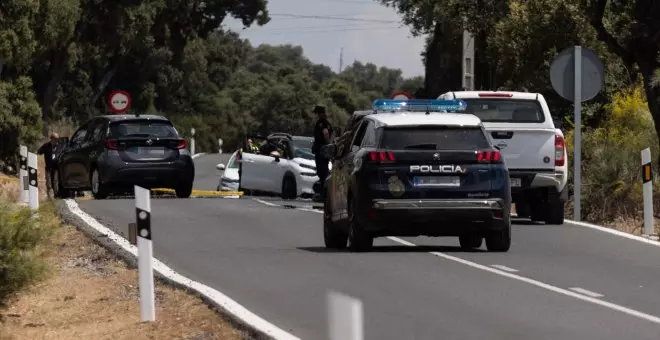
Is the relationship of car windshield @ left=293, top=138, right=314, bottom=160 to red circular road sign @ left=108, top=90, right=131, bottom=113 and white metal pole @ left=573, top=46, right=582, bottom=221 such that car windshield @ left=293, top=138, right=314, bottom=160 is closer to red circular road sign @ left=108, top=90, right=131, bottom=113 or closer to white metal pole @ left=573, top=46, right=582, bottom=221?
red circular road sign @ left=108, top=90, right=131, bottom=113

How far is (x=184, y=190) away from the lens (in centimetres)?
3039

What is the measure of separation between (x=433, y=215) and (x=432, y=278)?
2613 millimetres

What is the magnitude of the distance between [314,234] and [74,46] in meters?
37.6

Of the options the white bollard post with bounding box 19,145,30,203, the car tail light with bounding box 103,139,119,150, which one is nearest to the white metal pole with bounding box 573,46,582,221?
the car tail light with bounding box 103,139,119,150

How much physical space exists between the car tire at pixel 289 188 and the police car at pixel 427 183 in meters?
15.2

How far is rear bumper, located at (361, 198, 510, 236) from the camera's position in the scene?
17.4 m

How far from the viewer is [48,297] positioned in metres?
15.1

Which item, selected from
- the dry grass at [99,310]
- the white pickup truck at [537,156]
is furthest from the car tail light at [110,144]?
the dry grass at [99,310]

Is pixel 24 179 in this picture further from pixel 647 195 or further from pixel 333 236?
pixel 647 195

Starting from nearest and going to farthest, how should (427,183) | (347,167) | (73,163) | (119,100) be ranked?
(427,183)
(347,167)
(73,163)
(119,100)

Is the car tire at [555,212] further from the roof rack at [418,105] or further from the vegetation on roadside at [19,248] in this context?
the vegetation on roadside at [19,248]

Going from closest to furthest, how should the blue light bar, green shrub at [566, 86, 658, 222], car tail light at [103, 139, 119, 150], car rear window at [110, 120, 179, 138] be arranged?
the blue light bar < green shrub at [566, 86, 658, 222] < car tail light at [103, 139, 119, 150] < car rear window at [110, 120, 179, 138]

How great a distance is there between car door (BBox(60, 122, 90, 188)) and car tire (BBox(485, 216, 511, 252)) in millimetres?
13822

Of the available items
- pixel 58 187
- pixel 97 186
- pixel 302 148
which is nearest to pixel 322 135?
pixel 97 186
